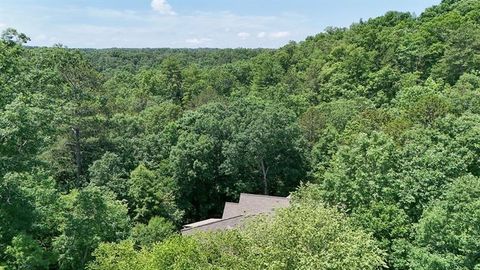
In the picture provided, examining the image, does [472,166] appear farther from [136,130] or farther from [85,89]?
[136,130]

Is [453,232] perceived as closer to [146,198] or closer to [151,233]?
[151,233]

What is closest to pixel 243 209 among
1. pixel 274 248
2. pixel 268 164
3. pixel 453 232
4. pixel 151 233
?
pixel 151 233

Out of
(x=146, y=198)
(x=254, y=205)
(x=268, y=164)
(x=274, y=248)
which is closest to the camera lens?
(x=274, y=248)

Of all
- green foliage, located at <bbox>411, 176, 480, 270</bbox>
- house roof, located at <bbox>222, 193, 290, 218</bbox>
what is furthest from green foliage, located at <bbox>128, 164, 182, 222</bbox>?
green foliage, located at <bbox>411, 176, 480, 270</bbox>

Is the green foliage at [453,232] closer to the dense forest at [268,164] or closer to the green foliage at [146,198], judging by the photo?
the dense forest at [268,164]

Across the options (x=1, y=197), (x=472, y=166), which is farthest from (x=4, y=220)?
(x=472, y=166)

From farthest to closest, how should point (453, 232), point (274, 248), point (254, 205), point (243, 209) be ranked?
point (243, 209)
point (254, 205)
point (453, 232)
point (274, 248)

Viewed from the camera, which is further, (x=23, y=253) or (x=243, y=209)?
(x=243, y=209)

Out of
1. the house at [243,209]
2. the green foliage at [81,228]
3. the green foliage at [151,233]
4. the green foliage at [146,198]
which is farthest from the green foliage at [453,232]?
the green foliage at [146,198]

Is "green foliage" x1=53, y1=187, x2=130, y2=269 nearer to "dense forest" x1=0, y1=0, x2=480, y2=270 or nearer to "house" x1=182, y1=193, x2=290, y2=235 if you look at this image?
"dense forest" x1=0, y1=0, x2=480, y2=270
